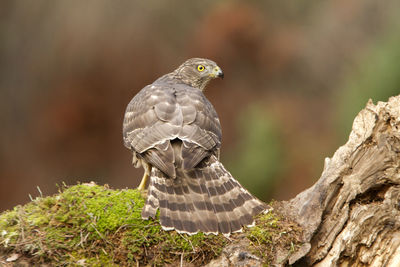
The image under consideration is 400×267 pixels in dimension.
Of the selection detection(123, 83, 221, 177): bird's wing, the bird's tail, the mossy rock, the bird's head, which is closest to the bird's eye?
the bird's head

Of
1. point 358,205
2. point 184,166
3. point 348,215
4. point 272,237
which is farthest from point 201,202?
point 358,205

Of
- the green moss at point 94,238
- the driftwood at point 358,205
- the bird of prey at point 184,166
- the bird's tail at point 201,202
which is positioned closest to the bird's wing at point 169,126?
the bird of prey at point 184,166

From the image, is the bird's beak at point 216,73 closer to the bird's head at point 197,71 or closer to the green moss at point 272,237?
the bird's head at point 197,71

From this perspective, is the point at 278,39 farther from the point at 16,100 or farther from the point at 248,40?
the point at 16,100

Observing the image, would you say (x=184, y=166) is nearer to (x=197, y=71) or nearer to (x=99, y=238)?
(x=99, y=238)

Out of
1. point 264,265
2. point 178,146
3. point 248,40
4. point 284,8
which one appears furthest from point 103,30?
point 264,265

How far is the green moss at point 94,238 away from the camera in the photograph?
16.0 ft

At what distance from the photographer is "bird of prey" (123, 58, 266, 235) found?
5.22 metres

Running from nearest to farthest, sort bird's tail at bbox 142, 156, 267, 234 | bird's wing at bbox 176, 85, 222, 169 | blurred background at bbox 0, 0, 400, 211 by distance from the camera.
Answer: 1. bird's tail at bbox 142, 156, 267, 234
2. bird's wing at bbox 176, 85, 222, 169
3. blurred background at bbox 0, 0, 400, 211

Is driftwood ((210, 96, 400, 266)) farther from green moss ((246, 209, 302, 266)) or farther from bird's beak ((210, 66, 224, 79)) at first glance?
bird's beak ((210, 66, 224, 79))

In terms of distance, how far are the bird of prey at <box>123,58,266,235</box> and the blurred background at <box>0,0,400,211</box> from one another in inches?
445

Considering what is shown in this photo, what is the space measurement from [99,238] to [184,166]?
1124 millimetres

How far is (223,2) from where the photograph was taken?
19703mm

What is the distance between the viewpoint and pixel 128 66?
63.3 feet
